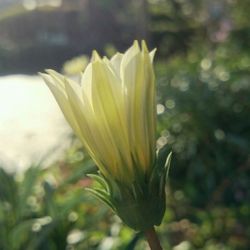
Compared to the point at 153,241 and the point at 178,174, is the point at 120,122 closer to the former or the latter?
the point at 153,241

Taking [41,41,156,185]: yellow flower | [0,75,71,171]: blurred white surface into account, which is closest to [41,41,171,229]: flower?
[41,41,156,185]: yellow flower

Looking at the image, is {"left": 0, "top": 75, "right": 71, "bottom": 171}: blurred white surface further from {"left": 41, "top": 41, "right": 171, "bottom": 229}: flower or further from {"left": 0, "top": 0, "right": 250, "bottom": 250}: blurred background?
{"left": 41, "top": 41, "right": 171, "bottom": 229}: flower

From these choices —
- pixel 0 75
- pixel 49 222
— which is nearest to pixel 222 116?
pixel 49 222

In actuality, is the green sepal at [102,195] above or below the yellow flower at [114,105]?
below

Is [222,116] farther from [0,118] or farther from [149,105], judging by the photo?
[0,118]

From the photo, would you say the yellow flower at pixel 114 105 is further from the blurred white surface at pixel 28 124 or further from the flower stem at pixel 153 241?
the blurred white surface at pixel 28 124

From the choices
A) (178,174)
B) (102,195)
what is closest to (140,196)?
(102,195)

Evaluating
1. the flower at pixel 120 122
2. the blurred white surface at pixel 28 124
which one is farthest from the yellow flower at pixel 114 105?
the blurred white surface at pixel 28 124
